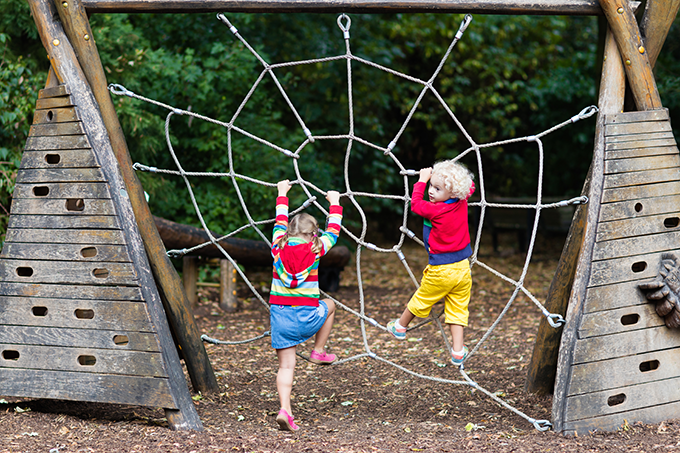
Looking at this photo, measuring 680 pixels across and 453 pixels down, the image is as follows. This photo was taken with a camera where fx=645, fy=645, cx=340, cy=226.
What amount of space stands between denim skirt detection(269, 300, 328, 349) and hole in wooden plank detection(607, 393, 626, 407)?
145cm

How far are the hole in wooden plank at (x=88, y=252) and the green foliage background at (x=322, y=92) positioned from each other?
1632 mm

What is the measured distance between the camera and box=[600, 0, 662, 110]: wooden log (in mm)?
Answer: 3076

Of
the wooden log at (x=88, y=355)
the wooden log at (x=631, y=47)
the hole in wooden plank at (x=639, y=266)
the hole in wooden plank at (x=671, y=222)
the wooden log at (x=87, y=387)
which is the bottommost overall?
the wooden log at (x=87, y=387)

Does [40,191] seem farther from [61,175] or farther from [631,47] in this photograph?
[631,47]

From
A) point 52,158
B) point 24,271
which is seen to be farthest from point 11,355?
point 52,158

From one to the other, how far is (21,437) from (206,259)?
332 centimetres

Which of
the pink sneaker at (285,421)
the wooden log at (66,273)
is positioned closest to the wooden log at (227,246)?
the wooden log at (66,273)

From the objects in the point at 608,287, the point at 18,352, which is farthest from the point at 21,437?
the point at 608,287

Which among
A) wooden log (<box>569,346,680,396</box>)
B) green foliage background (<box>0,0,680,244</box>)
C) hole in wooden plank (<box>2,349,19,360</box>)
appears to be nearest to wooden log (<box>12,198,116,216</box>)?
hole in wooden plank (<box>2,349,19,360</box>)

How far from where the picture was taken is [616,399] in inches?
123

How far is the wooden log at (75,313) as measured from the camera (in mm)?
3071

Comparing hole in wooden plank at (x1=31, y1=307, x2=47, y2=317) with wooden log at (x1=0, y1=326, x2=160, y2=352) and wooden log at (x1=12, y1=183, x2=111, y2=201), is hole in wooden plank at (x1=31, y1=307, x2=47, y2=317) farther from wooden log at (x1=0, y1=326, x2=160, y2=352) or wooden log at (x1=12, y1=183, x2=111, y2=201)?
wooden log at (x1=12, y1=183, x2=111, y2=201)

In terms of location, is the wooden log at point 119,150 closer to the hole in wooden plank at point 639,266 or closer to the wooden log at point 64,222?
the wooden log at point 64,222

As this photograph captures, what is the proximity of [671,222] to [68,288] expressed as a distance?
9.81 feet
